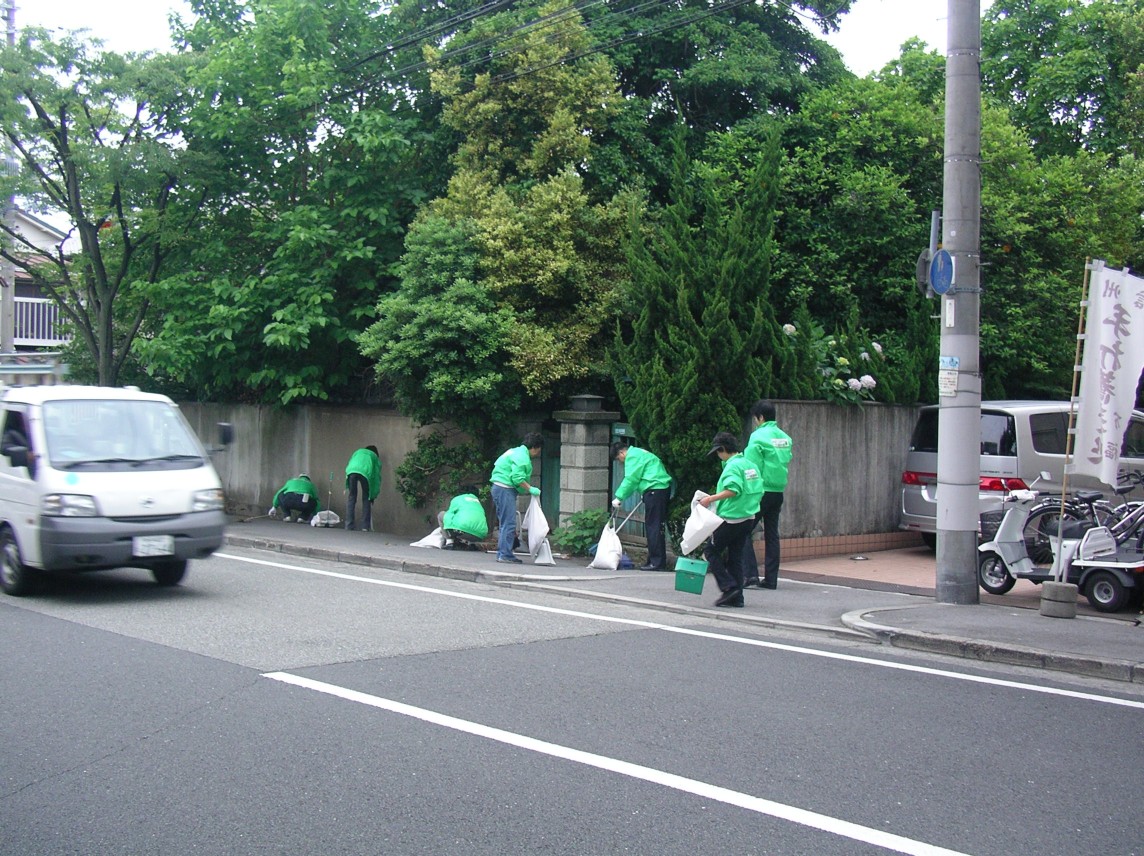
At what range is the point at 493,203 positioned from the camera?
15.9 m

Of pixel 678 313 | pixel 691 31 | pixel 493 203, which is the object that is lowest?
pixel 678 313

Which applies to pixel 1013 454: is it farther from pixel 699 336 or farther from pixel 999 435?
pixel 699 336

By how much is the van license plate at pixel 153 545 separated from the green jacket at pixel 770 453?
5.55 meters

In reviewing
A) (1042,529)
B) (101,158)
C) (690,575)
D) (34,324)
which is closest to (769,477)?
(690,575)

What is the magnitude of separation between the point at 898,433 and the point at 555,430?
15.5 ft

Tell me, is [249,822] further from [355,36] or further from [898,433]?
[355,36]

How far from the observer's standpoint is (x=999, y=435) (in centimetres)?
1373

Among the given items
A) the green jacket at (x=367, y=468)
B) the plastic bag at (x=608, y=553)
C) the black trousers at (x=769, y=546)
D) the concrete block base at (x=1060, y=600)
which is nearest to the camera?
the concrete block base at (x=1060, y=600)

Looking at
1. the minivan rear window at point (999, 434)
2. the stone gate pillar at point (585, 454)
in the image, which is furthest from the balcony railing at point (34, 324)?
the minivan rear window at point (999, 434)

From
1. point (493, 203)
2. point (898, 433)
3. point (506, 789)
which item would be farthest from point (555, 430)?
point (506, 789)

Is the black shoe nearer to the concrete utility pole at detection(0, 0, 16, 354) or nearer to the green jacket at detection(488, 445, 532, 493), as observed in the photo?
the green jacket at detection(488, 445, 532, 493)

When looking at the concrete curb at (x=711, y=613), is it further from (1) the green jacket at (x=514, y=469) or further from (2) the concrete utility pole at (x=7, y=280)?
(2) the concrete utility pole at (x=7, y=280)

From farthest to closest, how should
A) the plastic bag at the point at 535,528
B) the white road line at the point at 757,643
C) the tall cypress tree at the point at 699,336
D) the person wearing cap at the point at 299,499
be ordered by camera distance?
the person wearing cap at the point at 299,499 < the plastic bag at the point at 535,528 < the tall cypress tree at the point at 699,336 < the white road line at the point at 757,643

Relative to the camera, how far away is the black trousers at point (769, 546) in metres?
11.8
